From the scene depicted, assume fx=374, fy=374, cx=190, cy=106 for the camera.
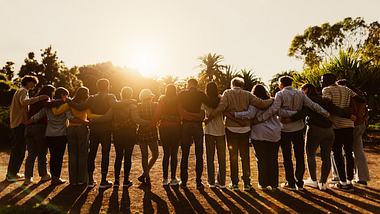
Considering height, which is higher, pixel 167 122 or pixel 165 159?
pixel 167 122

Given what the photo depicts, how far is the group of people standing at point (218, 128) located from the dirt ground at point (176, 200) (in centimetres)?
33

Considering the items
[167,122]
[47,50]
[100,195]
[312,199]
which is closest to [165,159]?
[167,122]

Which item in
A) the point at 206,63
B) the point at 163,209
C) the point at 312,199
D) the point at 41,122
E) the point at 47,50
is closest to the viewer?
the point at 163,209

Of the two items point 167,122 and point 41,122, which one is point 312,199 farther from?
point 41,122

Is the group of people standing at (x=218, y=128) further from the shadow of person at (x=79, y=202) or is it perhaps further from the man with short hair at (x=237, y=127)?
the shadow of person at (x=79, y=202)

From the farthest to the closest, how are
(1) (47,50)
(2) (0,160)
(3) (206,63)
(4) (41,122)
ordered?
(3) (206,63), (1) (47,50), (2) (0,160), (4) (41,122)

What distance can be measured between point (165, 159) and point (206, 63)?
39114 mm

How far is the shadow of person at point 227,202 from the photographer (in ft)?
17.4

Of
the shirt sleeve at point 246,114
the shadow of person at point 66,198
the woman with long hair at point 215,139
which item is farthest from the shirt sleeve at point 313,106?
the shadow of person at point 66,198

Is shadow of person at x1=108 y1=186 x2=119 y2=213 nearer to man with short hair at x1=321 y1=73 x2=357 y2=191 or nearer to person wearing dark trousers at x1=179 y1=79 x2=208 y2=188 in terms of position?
person wearing dark trousers at x1=179 y1=79 x2=208 y2=188

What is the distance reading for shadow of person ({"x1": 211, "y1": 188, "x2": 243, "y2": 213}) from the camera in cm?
532

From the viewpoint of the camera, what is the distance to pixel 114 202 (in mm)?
5855

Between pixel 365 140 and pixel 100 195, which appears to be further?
pixel 365 140

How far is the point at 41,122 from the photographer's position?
7441 mm
